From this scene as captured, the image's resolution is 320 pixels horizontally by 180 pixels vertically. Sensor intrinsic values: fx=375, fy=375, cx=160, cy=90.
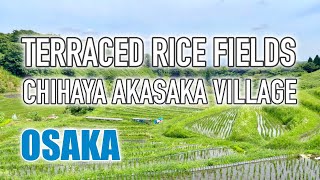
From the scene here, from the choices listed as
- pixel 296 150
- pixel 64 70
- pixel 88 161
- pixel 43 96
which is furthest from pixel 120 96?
pixel 64 70

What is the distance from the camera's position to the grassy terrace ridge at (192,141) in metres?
15.7

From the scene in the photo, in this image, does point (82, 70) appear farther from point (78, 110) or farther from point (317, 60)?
point (317, 60)

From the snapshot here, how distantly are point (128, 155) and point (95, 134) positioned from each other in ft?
17.2

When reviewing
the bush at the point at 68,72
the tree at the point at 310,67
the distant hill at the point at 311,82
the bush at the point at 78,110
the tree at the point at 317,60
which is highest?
the tree at the point at 317,60

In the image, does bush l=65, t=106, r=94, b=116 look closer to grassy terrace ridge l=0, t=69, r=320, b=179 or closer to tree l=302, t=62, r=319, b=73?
grassy terrace ridge l=0, t=69, r=320, b=179

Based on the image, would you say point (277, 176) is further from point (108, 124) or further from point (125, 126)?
point (108, 124)

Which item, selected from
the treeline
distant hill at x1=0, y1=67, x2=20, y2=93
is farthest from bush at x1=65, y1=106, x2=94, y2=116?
distant hill at x1=0, y1=67, x2=20, y2=93

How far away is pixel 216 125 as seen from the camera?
26.0 m

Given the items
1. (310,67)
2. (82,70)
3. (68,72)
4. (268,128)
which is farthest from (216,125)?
(82,70)

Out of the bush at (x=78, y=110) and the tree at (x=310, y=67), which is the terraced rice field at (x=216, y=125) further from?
the tree at (x=310, y=67)

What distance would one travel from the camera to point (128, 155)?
18484 mm

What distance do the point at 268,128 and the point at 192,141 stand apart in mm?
5858

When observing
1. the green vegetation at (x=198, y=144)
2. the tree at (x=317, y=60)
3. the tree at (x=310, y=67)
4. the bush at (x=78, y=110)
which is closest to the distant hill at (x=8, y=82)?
the green vegetation at (x=198, y=144)

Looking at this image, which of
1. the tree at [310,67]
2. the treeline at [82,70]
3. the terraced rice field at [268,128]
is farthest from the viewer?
the treeline at [82,70]
